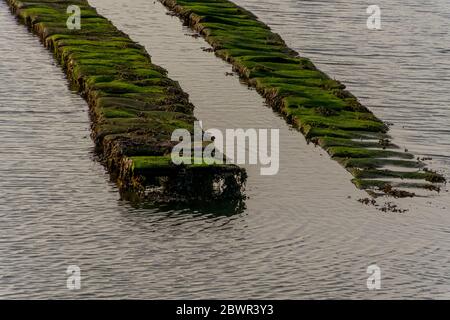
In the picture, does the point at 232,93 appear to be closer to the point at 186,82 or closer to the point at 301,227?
the point at 186,82

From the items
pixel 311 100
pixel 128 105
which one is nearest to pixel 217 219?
pixel 128 105

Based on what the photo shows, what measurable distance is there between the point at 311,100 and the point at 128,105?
783 centimetres

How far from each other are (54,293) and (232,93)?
79.5 feet

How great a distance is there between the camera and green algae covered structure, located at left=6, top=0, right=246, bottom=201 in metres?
41.9

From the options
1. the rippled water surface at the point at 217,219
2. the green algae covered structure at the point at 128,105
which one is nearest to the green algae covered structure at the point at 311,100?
the rippled water surface at the point at 217,219

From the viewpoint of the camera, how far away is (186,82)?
5841 centimetres

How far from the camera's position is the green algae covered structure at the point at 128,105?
41875 mm

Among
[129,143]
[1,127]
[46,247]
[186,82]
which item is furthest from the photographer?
[186,82]

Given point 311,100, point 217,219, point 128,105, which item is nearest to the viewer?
point 217,219

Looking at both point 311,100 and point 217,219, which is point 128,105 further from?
point 217,219

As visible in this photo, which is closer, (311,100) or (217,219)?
(217,219)

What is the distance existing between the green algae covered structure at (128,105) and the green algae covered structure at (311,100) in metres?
4.20

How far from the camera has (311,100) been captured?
54.3 m
